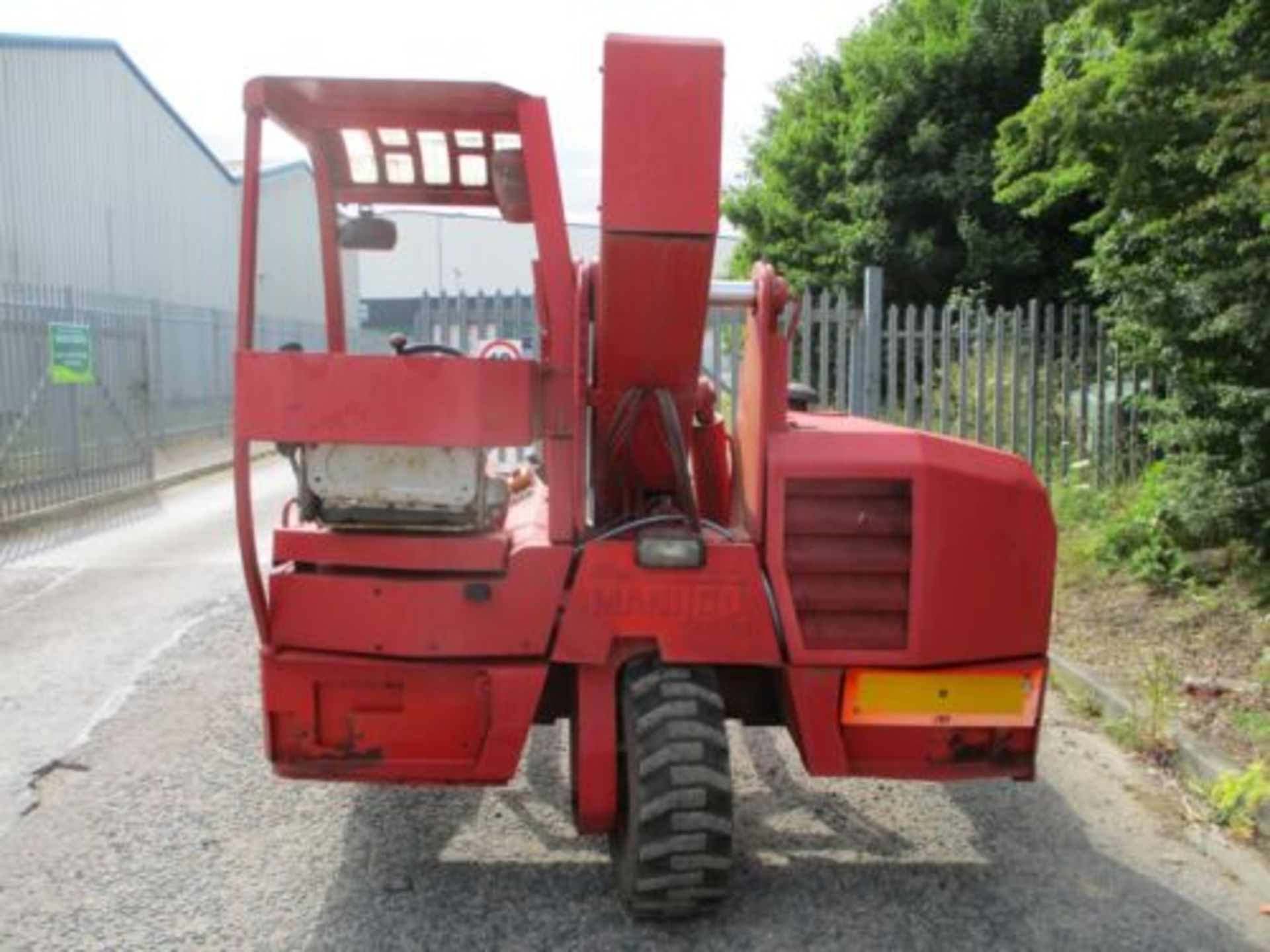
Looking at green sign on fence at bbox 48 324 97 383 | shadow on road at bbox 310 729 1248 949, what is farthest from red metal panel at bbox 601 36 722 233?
green sign on fence at bbox 48 324 97 383

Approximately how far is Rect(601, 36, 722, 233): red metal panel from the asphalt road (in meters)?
2.09

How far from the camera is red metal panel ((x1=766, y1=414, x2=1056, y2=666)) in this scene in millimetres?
3740

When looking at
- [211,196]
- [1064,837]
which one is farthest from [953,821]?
[211,196]

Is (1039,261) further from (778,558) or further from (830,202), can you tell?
(778,558)

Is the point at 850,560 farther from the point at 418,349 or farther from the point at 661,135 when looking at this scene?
the point at 418,349

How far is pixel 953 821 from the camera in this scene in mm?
4637

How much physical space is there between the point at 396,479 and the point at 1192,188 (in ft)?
19.1

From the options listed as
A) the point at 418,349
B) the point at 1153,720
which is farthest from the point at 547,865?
the point at 1153,720

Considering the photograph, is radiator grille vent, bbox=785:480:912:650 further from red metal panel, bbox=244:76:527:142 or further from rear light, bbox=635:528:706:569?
red metal panel, bbox=244:76:527:142

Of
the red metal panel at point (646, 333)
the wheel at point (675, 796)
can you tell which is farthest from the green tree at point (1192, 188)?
the wheel at point (675, 796)

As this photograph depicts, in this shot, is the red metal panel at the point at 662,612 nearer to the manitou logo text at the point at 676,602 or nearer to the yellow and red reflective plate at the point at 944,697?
the manitou logo text at the point at 676,602

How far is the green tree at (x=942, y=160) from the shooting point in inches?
559

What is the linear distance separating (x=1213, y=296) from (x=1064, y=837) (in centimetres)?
385

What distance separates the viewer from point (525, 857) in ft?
13.9
